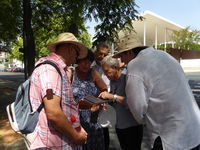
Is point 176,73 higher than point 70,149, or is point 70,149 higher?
point 176,73

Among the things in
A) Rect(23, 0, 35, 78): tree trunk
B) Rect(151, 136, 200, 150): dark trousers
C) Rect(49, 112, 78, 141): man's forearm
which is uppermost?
Rect(23, 0, 35, 78): tree trunk

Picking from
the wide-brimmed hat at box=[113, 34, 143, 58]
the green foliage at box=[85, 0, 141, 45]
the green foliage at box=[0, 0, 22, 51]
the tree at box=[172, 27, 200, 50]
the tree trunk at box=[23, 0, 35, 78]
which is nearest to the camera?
the wide-brimmed hat at box=[113, 34, 143, 58]

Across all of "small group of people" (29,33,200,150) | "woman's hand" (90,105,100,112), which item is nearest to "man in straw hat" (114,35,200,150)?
"small group of people" (29,33,200,150)

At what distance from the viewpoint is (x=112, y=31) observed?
21.5ft

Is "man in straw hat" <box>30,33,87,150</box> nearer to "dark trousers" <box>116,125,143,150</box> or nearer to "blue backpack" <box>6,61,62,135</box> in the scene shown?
"blue backpack" <box>6,61,62,135</box>

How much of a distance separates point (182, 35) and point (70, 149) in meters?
41.8

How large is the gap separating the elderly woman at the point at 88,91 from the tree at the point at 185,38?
132ft

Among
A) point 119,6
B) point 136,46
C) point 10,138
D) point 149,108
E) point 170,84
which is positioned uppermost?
point 119,6

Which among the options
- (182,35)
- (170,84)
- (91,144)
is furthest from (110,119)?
(182,35)

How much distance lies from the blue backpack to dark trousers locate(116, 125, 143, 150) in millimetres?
1346

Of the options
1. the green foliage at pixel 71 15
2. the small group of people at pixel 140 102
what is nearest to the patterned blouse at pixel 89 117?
the small group of people at pixel 140 102

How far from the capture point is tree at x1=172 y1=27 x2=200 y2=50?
4103cm

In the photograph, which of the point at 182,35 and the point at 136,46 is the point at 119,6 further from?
the point at 182,35

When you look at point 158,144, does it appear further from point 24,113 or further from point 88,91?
point 88,91
